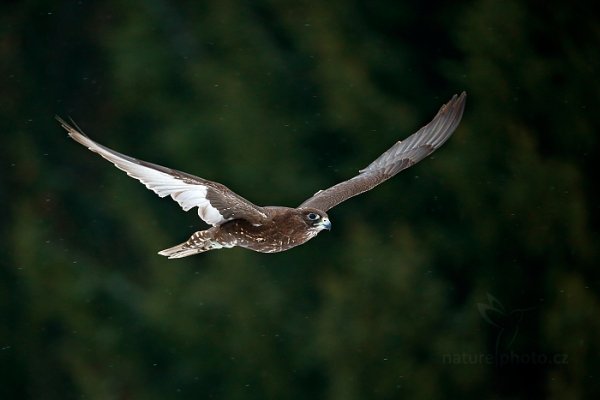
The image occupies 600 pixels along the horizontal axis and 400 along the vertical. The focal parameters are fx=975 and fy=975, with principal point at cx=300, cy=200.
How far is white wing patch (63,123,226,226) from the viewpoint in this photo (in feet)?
8.27

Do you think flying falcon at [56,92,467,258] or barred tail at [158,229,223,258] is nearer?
flying falcon at [56,92,467,258]

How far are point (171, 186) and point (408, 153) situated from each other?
45.4 inches

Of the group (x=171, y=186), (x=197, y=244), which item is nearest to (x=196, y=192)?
(x=171, y=186)

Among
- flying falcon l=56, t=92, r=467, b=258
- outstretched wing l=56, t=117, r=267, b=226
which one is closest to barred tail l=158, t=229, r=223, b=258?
flying falcon l=56, t=92, r=467, b=258

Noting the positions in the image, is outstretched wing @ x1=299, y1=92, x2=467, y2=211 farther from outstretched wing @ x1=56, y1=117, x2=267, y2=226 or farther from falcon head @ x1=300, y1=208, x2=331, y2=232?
outstretched wing @ x1=56, y1=117, x2=267, y2=226

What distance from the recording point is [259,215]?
2715 millimetres

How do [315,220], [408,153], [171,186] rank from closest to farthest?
[171,186], [315,220], [408,153]

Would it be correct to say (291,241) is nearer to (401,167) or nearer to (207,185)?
(207,185)

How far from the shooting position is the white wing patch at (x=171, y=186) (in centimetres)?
252

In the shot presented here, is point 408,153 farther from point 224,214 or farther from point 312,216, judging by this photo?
point 224,214

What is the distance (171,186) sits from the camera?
105 inches

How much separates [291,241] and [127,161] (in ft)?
1.80

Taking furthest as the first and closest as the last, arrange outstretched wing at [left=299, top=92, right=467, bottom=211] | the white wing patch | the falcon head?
outstretched wing at [left=299, top=92, right=467, bottom=211] < the falcon head < the white wing patch

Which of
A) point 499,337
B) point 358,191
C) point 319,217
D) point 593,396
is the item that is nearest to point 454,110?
point 358,191
